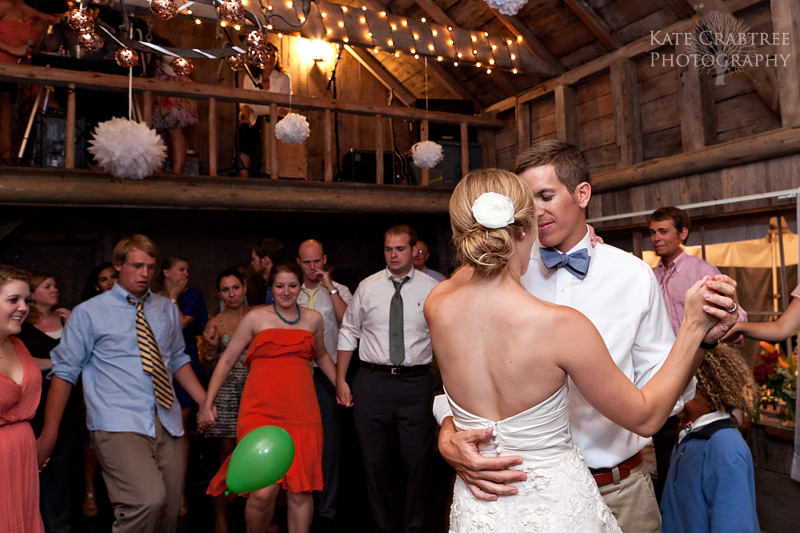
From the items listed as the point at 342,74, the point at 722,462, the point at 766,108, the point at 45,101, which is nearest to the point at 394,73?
the point at 342,74

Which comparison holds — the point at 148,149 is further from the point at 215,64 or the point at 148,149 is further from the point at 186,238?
the point at 215,64

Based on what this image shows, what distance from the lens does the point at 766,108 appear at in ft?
15.3

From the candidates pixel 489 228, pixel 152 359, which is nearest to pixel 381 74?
pixel 152 359

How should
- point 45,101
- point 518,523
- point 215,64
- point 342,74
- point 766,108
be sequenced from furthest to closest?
point 342,74
point 215,64
point 45,101
point 766,108
point 518,523

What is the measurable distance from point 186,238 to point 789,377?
6.44 metres

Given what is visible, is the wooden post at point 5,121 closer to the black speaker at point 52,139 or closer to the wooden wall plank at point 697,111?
the black speaker at point 52,139

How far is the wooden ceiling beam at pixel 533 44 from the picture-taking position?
637 cm

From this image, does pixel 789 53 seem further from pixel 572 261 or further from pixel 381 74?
pixel 381 74

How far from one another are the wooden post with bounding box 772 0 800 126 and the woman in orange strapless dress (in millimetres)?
3598

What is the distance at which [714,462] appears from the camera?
7.22 ft

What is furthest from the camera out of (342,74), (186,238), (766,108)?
(342,74)

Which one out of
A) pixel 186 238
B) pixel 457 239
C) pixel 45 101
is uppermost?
pixel 45 101

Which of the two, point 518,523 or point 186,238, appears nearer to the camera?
point 518,523

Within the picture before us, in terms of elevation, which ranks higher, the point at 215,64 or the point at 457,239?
the point at 215,64
